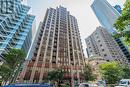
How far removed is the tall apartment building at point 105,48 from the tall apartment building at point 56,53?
2759 centimetres

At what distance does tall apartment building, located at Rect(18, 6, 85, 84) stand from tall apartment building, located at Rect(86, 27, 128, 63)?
27.6 meters

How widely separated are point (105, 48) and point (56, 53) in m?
50.0

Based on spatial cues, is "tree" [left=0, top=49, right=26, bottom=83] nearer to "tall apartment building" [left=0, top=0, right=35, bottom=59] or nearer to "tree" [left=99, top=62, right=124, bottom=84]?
"tall apartment building" [left=0, top=0, right=35, bottom=59]

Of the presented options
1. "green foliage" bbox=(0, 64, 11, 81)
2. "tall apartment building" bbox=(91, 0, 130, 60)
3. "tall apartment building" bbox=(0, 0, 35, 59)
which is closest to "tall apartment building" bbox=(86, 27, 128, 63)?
"tall apartment building" bbox=(91, 0, 130, 60)

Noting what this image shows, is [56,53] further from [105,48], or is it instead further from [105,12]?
[105,12]

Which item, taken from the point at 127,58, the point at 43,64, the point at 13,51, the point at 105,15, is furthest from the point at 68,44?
the point at 105,15

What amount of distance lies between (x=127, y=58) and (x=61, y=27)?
186ft

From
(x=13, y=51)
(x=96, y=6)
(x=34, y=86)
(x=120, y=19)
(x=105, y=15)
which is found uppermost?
(x=96, y=6)

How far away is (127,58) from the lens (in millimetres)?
98312

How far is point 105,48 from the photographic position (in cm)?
9806

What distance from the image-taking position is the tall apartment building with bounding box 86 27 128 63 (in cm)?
9185

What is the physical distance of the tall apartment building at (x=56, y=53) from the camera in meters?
51.0

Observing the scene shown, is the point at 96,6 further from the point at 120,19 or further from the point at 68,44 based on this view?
the point at 120,19

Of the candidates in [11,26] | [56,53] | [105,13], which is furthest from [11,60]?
[105,13]
